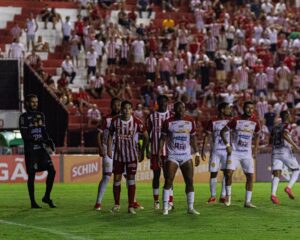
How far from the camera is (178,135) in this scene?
2041cm

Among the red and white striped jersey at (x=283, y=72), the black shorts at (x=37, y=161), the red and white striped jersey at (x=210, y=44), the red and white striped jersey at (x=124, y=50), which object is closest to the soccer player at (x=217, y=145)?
the black shorts at (x=37, y=161)

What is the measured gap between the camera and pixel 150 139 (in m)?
21.9

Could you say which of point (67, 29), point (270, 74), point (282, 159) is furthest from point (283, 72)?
point (282, 159)

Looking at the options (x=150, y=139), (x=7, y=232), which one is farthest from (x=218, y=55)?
(x=7, y=232)

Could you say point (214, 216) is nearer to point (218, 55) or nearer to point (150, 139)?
point (150, 139)

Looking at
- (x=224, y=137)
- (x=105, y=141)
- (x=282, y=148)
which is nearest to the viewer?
(x=105, y=141)

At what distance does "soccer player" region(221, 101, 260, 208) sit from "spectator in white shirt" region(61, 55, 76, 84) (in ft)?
69.7

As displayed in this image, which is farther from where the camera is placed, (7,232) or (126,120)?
(126,120)

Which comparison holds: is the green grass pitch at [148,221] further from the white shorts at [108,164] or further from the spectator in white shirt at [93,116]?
the spectator in white shirt at [93,116]

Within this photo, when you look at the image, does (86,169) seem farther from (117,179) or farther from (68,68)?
(117,179)

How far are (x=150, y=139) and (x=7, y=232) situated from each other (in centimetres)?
498

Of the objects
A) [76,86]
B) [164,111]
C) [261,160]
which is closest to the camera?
[164,111]

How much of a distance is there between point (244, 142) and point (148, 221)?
4102mm

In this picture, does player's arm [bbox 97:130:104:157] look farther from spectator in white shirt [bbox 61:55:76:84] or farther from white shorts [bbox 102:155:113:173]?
spectator in white shirt [bbox 61:55:76:84]
